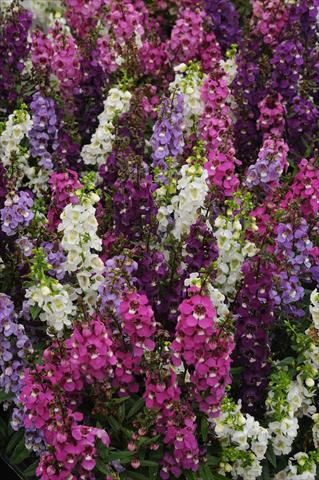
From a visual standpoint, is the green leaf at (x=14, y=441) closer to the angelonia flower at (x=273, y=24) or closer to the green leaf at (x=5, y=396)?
the green leaf at (x=5, y=396)

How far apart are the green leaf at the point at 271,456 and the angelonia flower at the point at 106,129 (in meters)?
2.59

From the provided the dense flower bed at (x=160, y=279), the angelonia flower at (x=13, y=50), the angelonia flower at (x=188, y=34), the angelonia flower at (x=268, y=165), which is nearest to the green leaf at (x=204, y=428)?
the dense flower bed at (x=160, y=279)

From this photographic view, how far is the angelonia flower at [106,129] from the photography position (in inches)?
229

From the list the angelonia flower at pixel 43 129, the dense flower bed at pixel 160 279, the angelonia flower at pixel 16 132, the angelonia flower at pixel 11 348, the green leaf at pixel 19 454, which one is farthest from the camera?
the angelonia flower at pixel 43 129

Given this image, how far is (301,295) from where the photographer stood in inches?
191

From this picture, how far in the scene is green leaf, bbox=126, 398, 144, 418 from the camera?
14.4ft

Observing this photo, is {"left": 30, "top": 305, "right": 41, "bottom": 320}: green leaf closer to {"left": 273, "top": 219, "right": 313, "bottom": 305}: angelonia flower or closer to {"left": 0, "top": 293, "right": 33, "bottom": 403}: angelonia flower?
{"left": 0, "top": 293, "right": 33, "bottom": 403}: angelonia flower

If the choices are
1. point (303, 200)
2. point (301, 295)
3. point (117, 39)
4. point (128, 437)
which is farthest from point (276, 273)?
point (117, 39)

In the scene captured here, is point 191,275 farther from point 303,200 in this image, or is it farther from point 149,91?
point 149,91

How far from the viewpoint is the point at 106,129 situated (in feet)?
19.1

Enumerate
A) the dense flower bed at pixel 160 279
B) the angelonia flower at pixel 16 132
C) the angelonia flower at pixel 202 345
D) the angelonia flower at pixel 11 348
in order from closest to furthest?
1. the angelonia flower at pixel 202 345
2. the dense flower bed at pixel 160 279
3. the angelonia flower at pixel 11 348
4. the angelonia flower at pixel 16 132

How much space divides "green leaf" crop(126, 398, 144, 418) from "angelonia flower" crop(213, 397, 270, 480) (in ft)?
1.47

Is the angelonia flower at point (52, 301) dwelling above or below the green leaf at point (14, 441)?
above

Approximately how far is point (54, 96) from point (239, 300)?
261cm
